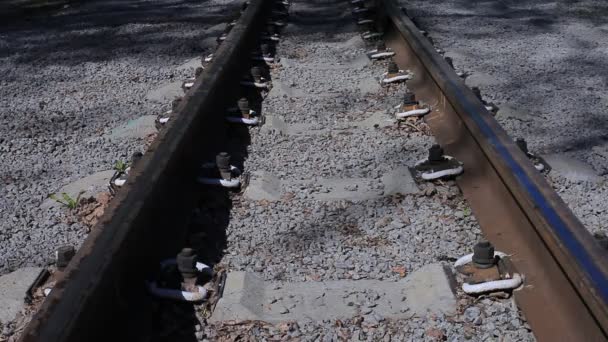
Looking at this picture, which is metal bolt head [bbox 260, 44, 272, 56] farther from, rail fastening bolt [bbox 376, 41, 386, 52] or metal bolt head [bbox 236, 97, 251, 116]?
metal bolt head [bbox 236, 97, 251, 116]

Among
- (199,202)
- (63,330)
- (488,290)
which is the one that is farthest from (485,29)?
(63,330)

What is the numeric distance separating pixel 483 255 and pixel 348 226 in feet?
1.96

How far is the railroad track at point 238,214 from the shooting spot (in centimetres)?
179

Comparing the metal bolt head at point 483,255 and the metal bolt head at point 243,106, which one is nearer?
the metal bolt head at point 483,255

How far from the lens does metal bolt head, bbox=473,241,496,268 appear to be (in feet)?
7.14

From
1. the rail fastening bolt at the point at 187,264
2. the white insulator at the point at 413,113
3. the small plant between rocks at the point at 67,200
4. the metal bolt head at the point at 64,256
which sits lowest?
the white insulator at the point at 413,113

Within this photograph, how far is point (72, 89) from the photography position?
4.59m

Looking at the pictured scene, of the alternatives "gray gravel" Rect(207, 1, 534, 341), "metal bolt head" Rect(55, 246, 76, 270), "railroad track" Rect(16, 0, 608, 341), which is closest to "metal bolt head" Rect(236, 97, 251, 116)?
"railroad track" Rect(16, 0, 608, 341)

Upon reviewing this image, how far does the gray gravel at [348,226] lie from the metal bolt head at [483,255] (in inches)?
4.5

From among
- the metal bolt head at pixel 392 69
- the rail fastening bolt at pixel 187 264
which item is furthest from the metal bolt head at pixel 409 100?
the rail fastening bolt at pixel 187 264

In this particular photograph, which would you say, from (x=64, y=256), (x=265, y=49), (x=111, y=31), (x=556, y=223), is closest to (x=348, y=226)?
(x=556, y=223)

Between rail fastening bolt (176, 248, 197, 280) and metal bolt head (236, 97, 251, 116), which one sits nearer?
rail fastening bolt (176, 248, 197, 280)

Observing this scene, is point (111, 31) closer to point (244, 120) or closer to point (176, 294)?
point (244, 120)

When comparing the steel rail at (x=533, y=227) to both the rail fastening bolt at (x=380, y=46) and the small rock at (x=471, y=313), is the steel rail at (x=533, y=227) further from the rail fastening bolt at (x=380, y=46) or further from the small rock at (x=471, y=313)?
the rail fastening bolt at (x=380, y=46)
